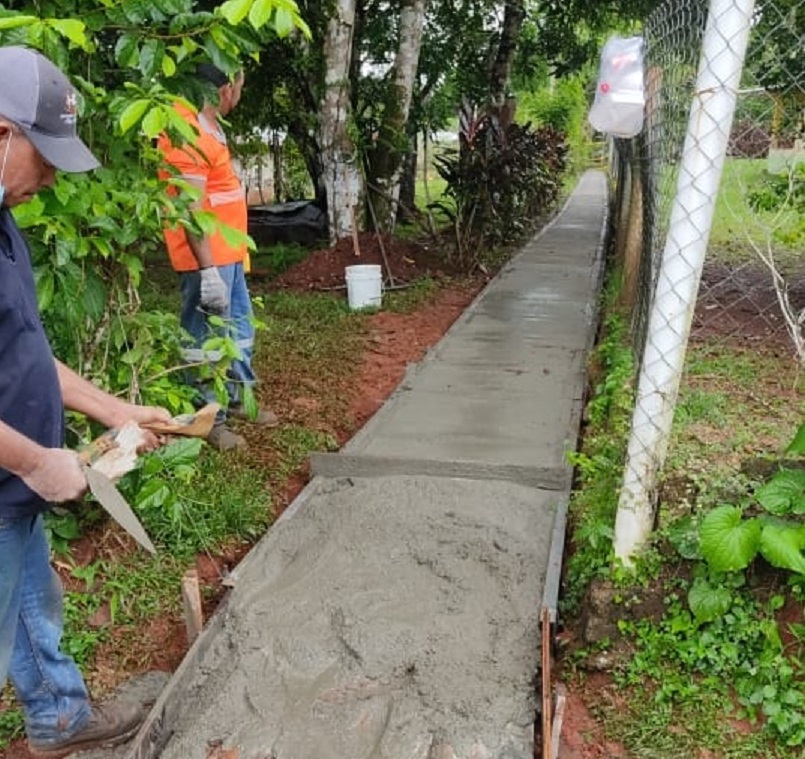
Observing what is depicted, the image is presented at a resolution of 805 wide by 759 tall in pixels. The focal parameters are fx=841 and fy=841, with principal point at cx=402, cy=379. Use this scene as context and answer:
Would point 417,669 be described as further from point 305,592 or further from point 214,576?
point 214,576

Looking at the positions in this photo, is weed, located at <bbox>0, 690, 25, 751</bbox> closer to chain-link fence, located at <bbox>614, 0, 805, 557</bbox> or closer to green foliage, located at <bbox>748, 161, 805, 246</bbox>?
chain-link fence, located at <bbox>614, 0, 805, 557</bbox>

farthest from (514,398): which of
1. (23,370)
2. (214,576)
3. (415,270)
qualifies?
(415,270)

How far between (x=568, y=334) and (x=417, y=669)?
173 inches

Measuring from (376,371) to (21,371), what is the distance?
4010 millimetres

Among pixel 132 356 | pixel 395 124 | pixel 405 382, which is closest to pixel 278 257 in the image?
pixel 395 124

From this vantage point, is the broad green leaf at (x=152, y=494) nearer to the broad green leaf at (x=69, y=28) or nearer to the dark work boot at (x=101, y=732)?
the dark work boot at (x=101, y=732)

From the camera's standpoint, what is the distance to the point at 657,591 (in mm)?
2611

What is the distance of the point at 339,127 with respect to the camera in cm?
837

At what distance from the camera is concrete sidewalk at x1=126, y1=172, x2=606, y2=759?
2342 mm

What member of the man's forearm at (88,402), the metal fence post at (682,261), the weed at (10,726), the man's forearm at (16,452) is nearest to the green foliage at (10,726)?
the weed at (10,726)

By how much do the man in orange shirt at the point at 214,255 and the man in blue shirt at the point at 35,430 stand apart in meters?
1.48

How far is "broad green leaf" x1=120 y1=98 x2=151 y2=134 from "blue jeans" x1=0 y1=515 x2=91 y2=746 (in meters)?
1.12

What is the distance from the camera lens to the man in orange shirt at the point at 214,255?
3697mm

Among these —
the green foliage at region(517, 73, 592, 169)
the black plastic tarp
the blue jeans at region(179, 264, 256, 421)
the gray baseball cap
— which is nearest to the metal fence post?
the gray baseball cap
